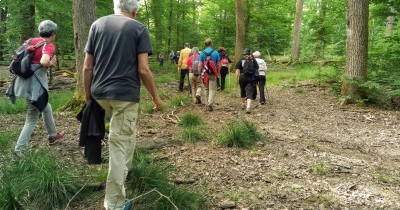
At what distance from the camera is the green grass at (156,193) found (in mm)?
3849

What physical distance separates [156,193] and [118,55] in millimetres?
1557

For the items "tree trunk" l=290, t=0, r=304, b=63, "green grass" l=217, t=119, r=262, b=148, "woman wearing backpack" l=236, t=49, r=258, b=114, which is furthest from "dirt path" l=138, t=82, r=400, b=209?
"tree trunk" l=290, t=0, r=304, b=63

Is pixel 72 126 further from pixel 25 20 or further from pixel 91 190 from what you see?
pixel 25 20

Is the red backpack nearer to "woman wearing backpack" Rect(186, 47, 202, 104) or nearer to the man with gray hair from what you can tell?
"woman wearing backpack" Rect(186, 47, 202, 104)

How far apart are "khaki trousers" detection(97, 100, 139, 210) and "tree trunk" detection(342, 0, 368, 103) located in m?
8.95

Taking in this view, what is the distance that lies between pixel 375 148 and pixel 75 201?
5.65m

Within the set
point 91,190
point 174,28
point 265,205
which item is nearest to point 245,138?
point 265,205

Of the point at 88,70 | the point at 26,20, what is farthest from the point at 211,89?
the point at 26,20

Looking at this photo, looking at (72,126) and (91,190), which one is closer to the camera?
(91,190)

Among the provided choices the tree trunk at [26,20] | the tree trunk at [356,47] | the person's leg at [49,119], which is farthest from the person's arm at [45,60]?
the tree trunk at [26,20]

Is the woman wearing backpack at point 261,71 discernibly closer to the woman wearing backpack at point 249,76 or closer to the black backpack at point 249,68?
the woman wearing backpack at point 249,76

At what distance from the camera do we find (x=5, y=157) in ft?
16.0

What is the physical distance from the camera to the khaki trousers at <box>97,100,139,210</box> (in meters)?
3.54

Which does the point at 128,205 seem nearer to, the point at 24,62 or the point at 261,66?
the point at 24,62
